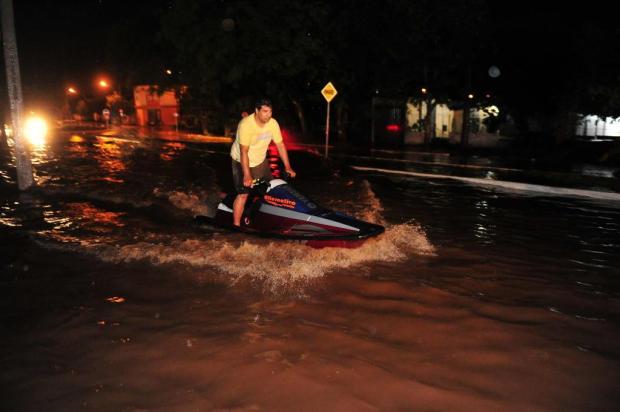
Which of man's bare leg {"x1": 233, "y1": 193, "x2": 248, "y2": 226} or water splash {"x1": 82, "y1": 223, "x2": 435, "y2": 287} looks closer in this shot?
water splash {"x1": 82, "y1": 223, "x2": 435, "y2": 287}

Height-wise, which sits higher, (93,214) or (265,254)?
(93,214)

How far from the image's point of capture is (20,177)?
11.9m

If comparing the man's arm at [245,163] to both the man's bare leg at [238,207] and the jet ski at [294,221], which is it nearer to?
the jet ski at [294,221]

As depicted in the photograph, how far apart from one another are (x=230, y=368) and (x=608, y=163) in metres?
20.0

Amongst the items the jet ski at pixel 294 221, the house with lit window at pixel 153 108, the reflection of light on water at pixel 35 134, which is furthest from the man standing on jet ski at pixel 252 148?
the house with lit window at pixel 153 108

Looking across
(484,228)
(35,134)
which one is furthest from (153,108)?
(484,228)

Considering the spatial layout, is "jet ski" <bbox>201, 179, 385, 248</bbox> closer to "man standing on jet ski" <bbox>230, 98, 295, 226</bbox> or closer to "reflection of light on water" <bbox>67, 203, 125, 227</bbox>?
"man standing on jet ski" <bbox>230, 98, 295, 226</bbox>

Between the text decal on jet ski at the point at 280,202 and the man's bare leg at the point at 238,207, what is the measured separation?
408 mm

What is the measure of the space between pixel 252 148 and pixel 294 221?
128cm

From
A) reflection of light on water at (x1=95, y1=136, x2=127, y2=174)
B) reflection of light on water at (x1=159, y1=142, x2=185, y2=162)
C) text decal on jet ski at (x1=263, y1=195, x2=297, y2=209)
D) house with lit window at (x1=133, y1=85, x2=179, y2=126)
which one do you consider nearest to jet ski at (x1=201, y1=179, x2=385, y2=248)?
text decal on jet ski at (x1=263, y1=195, x2=297, y2=209)

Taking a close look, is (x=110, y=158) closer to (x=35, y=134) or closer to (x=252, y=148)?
(x=252, y=148)

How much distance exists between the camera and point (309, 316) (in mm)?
4785

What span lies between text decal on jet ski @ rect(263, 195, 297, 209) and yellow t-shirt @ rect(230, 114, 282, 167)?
0.59 m

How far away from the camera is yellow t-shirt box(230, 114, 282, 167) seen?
6.85 meters
